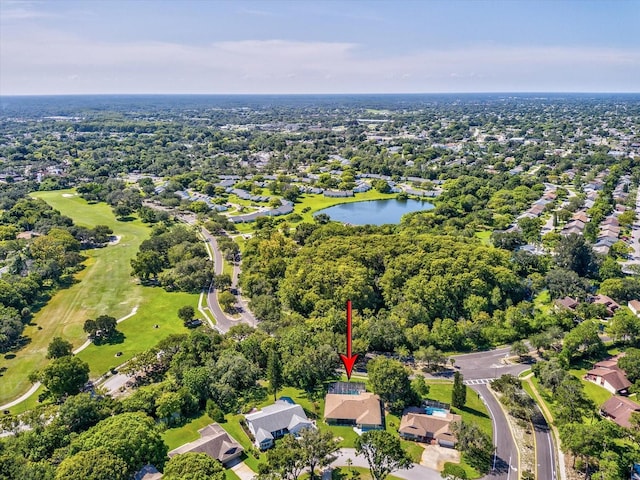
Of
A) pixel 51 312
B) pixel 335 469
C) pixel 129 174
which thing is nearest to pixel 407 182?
pixel 129 174

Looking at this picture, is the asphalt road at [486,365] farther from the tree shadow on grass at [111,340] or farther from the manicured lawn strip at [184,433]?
the tree shadow on grass at [111,340]

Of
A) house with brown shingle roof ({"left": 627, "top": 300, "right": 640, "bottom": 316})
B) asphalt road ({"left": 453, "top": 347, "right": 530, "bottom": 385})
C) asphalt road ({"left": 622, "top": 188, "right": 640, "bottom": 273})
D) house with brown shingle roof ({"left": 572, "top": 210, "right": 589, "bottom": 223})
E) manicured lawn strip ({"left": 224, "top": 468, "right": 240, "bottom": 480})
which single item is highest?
house with brown shingle roof ({"left": 572, "top": 210, "right": 589, "bottom": 223})

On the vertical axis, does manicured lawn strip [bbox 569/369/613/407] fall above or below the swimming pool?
below

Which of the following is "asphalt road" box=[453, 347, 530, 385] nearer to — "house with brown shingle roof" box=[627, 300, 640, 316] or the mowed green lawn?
"house with brown shingle roof" box=[627, 300, 640, 316]

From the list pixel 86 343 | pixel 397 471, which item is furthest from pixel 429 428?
pixel 86 343

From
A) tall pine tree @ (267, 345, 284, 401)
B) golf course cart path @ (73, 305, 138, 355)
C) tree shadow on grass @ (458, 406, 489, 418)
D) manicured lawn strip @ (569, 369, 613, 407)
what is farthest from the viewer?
golf course cart path @ (73, 305, 138, 355)

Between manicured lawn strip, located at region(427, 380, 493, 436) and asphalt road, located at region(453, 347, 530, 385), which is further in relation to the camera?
asphalt road, located at region(453, 347, 530, 385)

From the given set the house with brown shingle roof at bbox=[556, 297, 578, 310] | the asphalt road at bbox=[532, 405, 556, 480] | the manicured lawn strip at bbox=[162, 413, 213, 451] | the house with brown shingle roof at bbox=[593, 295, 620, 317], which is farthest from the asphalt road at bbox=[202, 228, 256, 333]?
the house with brown shingle roof at bbox=[593, 295, 620, 317]

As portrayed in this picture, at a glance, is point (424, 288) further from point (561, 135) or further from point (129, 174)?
point (561, 135)
